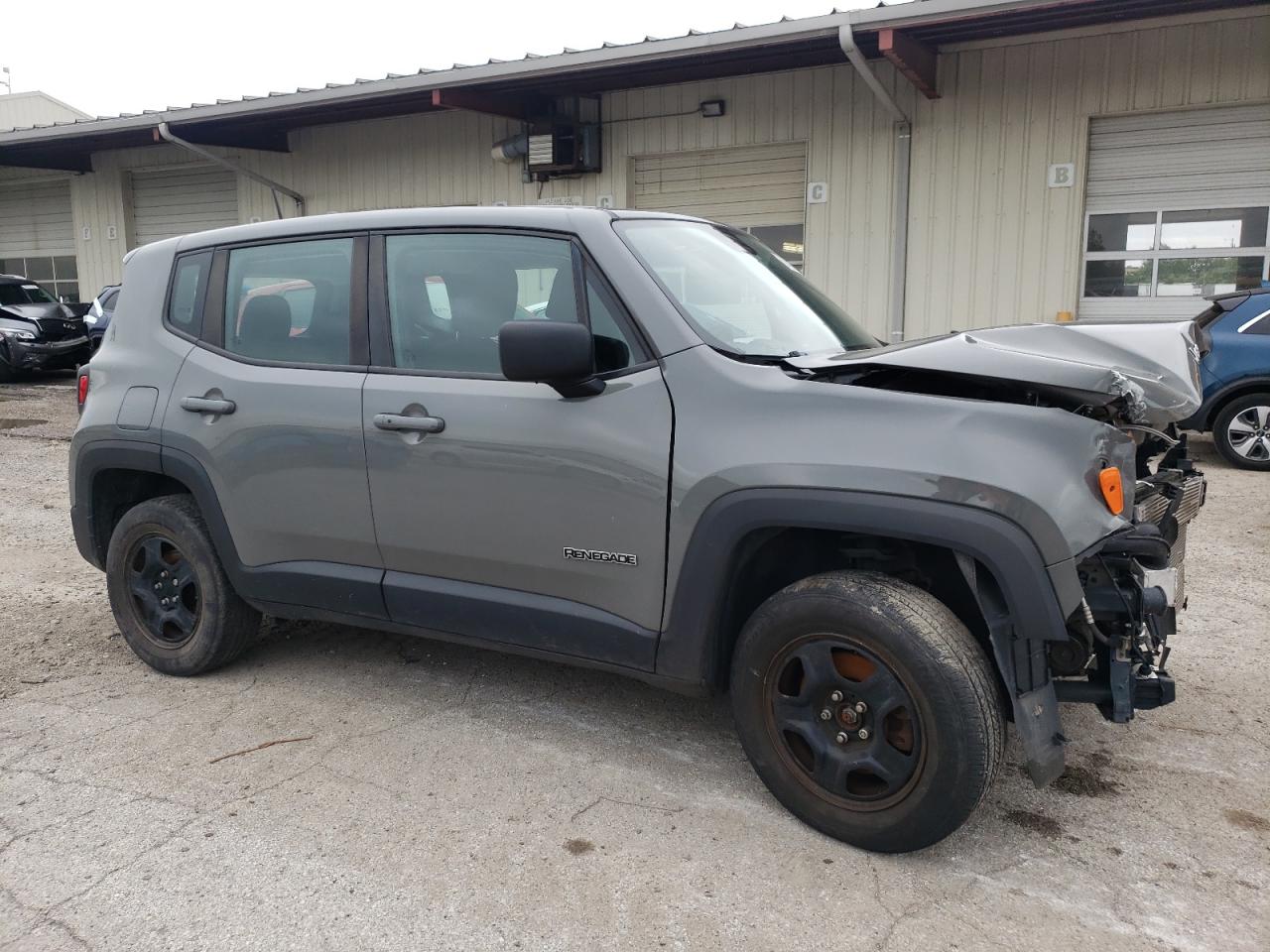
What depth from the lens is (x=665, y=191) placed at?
1327 centimetres

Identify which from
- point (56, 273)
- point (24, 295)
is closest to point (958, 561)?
point (24, 295)

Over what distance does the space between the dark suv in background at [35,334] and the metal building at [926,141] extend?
4607mm

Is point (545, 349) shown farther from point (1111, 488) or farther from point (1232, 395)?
point (1232, 395)

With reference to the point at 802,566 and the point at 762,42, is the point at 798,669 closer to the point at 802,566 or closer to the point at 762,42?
the point at 802,566

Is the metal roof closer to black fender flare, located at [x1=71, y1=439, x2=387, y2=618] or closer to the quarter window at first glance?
the quarter window

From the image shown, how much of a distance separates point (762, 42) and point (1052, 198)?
137 inches

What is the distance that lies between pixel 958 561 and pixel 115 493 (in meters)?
3.61

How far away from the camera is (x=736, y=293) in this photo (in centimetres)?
363

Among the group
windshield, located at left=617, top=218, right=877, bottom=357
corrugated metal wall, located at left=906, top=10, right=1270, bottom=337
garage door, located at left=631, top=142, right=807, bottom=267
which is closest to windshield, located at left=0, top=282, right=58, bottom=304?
garage door, located at left=631, top=142, right=807, bottom=267

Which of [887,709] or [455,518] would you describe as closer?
[887,709]

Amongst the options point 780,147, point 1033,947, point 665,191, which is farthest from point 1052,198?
point 1033,947

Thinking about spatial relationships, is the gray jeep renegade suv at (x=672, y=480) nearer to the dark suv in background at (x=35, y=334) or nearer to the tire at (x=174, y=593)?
the tire at (x=174, y=593)

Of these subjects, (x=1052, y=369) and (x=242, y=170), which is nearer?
(x=1052, y=369)

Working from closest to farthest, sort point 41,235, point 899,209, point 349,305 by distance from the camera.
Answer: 1. point 349,305
2. point 899,209
3. point 41,235
